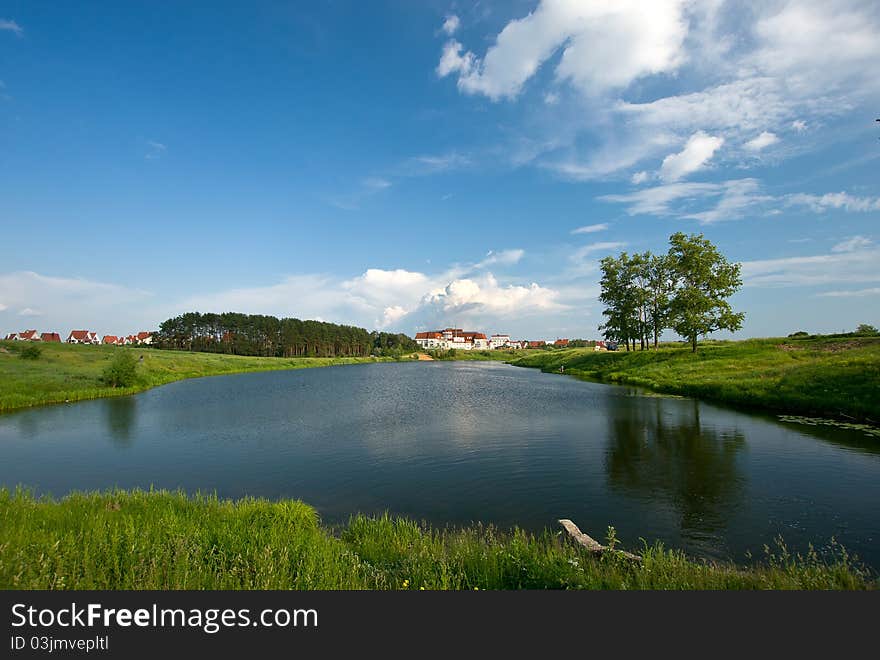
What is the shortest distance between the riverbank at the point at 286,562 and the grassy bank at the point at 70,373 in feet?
117

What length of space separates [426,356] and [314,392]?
408 feet

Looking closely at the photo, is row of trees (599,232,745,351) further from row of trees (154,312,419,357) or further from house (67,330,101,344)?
house (67,330,101,344)

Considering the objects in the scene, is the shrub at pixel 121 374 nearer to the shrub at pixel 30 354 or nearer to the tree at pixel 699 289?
the shrub at pixel 30 354

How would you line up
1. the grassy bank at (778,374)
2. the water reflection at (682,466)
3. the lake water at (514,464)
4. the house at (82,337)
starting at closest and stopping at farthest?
the lake water at (514,464) < the water reflection at (682,466) < the grassy bank at (778,374) < the house at (82,337)

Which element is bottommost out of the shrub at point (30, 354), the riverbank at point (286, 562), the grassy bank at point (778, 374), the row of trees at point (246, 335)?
the riverbank at point (286, 562)

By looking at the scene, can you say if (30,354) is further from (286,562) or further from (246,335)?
(246,335)

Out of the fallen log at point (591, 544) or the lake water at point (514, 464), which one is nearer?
the fallen log at point (591, 544)

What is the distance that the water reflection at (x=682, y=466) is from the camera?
13109 mm

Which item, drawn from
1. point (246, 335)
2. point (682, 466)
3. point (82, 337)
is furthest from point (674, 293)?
point (82, 337)

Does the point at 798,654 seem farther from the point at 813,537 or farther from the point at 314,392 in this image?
the point at 314,392

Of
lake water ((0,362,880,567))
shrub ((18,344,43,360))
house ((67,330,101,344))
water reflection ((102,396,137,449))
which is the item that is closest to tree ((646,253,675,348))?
lake water ((0,362,880,567))

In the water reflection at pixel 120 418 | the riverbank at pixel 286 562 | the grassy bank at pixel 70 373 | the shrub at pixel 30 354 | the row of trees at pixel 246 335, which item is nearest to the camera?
the riverbank at pixel 286 562

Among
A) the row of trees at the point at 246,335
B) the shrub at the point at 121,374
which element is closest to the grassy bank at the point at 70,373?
the shrub at the point at 121,374

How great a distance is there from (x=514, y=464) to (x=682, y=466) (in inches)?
282
